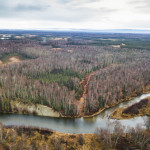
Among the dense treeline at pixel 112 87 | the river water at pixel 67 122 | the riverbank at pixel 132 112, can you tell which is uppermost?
the dense treeline at pixel 112 87

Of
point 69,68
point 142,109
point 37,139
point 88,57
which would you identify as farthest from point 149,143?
point 88,57

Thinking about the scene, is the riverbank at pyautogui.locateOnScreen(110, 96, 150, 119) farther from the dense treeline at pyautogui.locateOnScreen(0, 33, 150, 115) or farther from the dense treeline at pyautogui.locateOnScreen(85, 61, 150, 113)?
the dense treeline at pyautogui.locateOnScreen(0, 33, 150, 115)

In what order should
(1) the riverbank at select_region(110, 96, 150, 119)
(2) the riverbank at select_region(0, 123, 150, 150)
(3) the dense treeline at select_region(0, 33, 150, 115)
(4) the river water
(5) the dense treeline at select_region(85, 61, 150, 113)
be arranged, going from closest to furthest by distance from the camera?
(2) the riverbank at select_region(0, 123, 150, 150) < (4) the river water < (1) the riverbank at select_region(110, 96, 150, 119) < (3) the dense treeline at select_region(0, 33, 150, 115) < (5) the dense treeline at select_region(85, 61, 150, 113)

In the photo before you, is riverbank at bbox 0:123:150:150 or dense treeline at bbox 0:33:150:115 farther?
dense treeline at bbox 0:33:150:115

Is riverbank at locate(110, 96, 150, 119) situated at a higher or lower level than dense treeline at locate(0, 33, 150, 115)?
lower

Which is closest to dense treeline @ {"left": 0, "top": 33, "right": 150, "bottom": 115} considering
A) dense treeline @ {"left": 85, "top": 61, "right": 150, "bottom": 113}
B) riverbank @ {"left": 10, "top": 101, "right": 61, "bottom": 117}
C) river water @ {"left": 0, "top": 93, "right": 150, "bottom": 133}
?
dense treeline @ {"left": 85, "top": 61, "right": 150, "bottom": 113}

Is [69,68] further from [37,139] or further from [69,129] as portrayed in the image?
[37,139]

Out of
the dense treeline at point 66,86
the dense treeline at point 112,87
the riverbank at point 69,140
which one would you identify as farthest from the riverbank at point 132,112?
the riverbank at point 69,140

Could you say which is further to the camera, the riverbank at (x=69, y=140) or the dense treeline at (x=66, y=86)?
the dense treeline at (x=66, y=86)

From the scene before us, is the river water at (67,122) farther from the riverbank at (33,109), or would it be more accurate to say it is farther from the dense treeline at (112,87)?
the dense treeline at (112,87)
